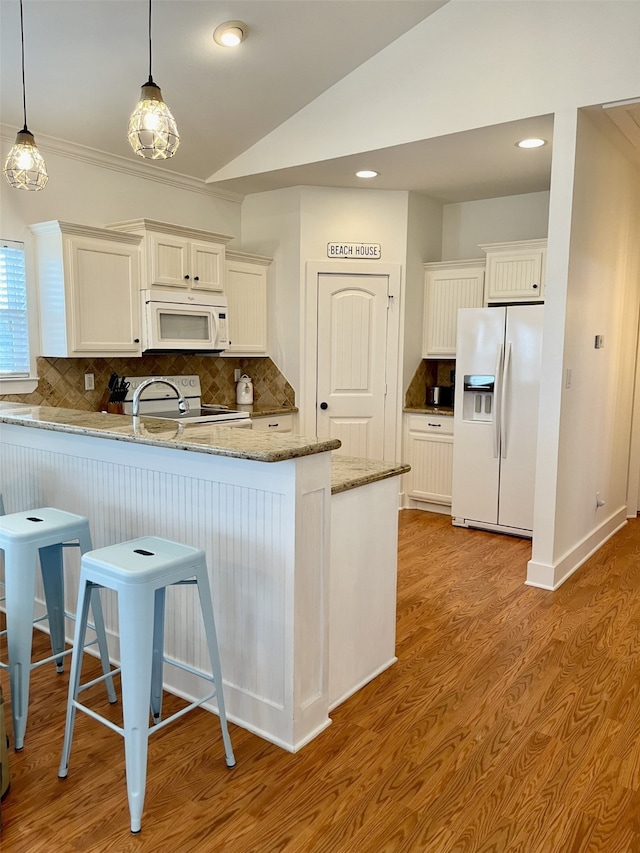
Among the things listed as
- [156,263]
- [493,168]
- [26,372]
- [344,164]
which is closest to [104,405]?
[26,372]

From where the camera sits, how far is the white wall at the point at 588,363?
346 cm

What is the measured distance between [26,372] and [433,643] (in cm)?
302

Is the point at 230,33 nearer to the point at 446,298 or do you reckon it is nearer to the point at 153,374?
the point at 153,374

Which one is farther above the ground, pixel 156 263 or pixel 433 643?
pixel 156 263

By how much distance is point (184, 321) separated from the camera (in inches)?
177

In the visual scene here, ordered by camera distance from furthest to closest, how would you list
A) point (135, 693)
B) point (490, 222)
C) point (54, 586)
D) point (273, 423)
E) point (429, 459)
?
point (490, 222) < point (429, 459) < point (273, 423) < point (54, 586) < point (135, 693)

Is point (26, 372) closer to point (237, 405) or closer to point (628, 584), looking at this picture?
point (237, 405)

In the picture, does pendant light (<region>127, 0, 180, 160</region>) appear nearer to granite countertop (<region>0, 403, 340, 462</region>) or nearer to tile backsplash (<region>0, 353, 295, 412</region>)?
granite countertop (<region>0, 403, 340, 462</region>)

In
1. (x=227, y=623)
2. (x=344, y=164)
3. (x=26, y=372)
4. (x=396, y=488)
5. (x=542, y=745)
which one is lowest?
(x=542, y=745)

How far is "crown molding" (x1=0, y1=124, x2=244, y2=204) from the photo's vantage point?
13.2ft

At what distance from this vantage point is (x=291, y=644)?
2.08 m

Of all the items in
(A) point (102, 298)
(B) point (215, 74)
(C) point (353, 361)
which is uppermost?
(B) point (215, 74)

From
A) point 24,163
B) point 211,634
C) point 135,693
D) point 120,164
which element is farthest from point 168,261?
point 135,693

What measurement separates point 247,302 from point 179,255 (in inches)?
33.3
